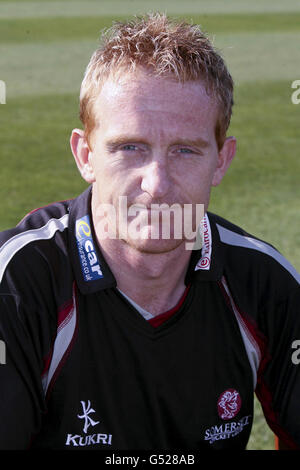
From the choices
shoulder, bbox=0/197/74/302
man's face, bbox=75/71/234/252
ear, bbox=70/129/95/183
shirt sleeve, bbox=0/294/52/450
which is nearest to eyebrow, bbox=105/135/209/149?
man's face, bbox=75/71/234/252

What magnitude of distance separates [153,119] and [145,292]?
46 centimetres

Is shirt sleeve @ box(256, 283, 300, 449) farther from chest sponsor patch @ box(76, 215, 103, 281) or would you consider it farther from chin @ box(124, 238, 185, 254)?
chest sponsor patch @ box(76, 215, 103, 281)

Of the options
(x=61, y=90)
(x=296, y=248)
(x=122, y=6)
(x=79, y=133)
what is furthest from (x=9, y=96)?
(x=122, y=6)

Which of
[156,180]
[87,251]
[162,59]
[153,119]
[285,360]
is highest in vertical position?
[162,59]

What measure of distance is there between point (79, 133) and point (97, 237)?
0.98 ft

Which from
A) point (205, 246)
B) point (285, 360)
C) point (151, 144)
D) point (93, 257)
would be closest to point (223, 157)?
point (205, 246)

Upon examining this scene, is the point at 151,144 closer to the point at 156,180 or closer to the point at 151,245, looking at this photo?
the point at 156,180

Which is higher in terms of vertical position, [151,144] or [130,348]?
A: [151,144]

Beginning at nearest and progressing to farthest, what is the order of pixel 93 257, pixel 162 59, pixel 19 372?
pixel 19 372 < pixel 162 59 < pixel 93 257

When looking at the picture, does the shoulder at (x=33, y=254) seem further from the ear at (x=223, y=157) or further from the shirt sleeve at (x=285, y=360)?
the shirt sleeve at (x=285, y=360)

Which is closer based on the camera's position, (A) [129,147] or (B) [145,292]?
(A) [129,147]

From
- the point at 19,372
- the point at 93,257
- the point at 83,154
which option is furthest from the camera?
the point at 83,154

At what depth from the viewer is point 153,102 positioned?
5.67 ft

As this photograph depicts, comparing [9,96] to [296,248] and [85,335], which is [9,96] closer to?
[296,248]
